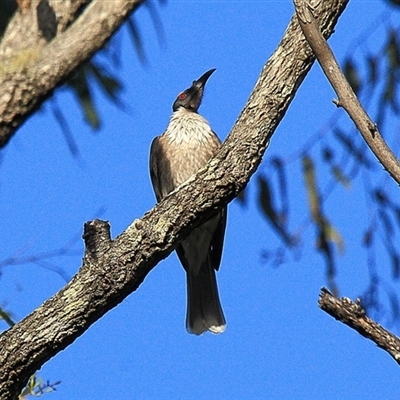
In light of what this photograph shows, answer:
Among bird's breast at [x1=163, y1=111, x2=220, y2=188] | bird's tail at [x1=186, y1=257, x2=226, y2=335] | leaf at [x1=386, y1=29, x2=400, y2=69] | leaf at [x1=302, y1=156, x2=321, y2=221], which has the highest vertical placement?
leaf at [x1=386, y1=29, x2=400, y2=69]

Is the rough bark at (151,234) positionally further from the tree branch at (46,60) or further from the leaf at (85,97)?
the leaf at (85,97)

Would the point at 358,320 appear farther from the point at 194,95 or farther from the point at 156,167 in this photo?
the point at 194,95

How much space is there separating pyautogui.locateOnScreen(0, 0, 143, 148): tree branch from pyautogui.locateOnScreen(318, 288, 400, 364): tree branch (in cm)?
206

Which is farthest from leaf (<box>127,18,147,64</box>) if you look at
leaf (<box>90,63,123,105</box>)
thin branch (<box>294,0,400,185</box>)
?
thin branch (<box>294,0,400,185</box>)

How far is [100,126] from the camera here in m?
5.25

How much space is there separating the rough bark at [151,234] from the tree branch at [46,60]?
1194mm

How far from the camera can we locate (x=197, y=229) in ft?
18.3

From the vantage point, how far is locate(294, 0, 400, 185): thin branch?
254 cm

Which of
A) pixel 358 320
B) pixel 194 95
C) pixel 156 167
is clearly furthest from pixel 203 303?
pixel 358 320

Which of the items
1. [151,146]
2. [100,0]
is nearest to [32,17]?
[100,0]

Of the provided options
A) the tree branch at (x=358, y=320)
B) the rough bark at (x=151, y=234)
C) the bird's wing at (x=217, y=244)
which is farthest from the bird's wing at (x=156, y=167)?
the tree branch at (x=358, y=320)

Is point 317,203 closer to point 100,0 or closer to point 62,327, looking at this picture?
point 100,0

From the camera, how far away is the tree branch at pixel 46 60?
4.34 meters

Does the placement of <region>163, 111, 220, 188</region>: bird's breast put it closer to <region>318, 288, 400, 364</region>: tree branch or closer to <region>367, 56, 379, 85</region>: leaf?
<region>367, 56, 379, 85</region>: leaf
